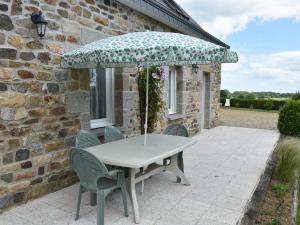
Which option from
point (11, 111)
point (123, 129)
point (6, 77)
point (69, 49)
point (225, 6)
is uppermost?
point (225, 6)

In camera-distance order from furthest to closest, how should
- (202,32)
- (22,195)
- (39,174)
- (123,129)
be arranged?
(202,32) → (123,129) → (39,174) → (22,195)

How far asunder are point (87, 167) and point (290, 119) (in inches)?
344

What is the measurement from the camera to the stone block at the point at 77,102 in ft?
13.6

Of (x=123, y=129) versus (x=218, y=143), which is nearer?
(x=123, y=129)

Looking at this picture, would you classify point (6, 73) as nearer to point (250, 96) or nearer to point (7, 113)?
point (7, 113)

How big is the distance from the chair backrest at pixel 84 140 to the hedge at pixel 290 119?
803cm

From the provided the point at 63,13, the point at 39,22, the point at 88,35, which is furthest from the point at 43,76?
the point at 88,35

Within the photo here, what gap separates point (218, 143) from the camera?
7660 mm

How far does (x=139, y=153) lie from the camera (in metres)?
3.33

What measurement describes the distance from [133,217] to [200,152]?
12.0 feet

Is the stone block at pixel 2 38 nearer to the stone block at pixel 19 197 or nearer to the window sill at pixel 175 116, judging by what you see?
the stone block at pixel 19 197

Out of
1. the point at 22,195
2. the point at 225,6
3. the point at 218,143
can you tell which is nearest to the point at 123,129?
the point at 22,195

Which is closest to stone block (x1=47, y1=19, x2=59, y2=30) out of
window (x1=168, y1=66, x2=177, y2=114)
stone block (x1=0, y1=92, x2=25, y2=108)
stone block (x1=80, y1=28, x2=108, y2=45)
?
stone block (x1=80, y1=28, x2=108, y2=45)

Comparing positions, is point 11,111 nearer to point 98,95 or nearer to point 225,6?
point 98,95
